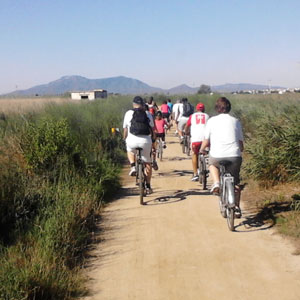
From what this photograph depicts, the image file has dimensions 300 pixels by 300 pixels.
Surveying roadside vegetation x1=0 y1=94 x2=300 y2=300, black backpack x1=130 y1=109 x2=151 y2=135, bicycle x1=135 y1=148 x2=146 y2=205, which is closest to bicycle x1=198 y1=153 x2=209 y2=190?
→ roadside vegetation x1=0 y1=94 x2=300 y2=300

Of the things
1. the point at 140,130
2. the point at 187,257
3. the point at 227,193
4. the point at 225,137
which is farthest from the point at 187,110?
the point at 187,257

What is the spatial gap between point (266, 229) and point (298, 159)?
7.72ft

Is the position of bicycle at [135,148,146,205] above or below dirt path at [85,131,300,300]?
A: above

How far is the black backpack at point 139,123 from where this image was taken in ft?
29.5

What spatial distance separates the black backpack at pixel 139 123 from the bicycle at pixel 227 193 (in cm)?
214

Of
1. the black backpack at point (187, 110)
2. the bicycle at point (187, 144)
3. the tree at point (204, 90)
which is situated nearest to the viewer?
the black backpack at point (187, 110)

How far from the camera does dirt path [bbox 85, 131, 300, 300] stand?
5.11 metres

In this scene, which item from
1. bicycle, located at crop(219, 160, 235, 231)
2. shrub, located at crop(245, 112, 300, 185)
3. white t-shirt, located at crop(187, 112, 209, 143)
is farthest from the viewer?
white t-shirt, located at crop(187, 112, 209, 143)

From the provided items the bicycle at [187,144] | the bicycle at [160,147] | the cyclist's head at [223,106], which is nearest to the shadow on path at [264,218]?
the cyclist's head at [223,106]

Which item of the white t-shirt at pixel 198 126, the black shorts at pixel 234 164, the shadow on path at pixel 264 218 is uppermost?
the white t-shirt at pixel 198 126

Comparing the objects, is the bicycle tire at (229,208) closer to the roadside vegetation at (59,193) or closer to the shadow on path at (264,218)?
the shadow on path at (264,218)

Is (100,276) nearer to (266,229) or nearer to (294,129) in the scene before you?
(266,229)

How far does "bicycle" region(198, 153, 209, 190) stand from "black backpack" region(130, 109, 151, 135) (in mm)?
1672

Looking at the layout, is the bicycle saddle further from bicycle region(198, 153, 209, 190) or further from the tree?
the tree
